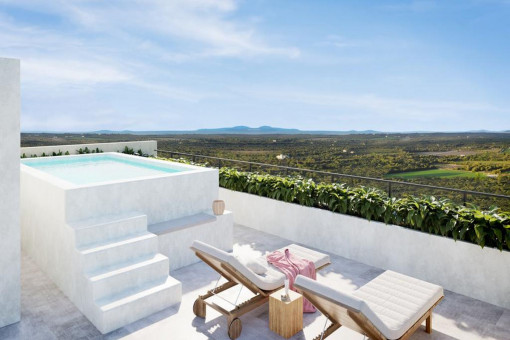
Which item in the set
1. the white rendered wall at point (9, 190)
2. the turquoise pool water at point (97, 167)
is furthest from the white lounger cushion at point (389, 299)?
the turquoise pool water at point (97, 167)

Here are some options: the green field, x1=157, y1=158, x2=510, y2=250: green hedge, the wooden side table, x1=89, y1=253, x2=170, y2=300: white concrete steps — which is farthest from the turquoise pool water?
the green field

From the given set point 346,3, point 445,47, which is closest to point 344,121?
Result: point 445,47

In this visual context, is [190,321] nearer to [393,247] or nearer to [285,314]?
[285,314]

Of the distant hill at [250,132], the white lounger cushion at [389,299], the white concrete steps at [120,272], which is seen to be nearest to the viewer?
the white lounger cushion at [389,299]

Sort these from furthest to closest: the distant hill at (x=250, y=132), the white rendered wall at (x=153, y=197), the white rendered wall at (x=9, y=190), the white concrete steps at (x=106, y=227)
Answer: the distant hill at (x=250, y=132)
the white rendered wall at (x=153, y=197)
the white concrete steps at (x=106, y=227)
the white rendered wall at (x=9, y=190)

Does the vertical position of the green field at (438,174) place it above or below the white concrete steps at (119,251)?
below

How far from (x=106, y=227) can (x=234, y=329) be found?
7.12ft

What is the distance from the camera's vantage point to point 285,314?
4.09m

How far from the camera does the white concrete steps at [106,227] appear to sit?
4914 millimetres

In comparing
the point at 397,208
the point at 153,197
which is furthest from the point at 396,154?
the point at 153,197

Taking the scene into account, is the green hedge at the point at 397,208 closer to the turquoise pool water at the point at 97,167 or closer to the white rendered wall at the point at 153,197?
the white rendered wall at the point at 153,197

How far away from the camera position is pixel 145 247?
519 cm

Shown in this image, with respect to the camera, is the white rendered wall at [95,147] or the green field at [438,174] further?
the green field at [438,174]

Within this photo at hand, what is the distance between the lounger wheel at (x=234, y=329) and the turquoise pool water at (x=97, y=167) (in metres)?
4.26
